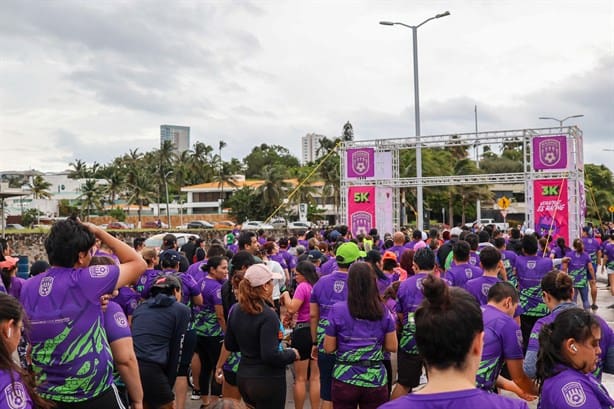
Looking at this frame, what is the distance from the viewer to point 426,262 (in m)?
5.92

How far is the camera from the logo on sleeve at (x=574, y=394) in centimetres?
270

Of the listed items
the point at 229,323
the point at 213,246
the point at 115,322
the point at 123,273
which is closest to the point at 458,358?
the point at 123,273

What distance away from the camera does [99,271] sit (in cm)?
333

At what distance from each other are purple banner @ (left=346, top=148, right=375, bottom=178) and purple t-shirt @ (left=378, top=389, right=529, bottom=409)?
22.7 metres

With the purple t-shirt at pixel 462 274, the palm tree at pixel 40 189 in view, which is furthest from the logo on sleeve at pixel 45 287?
the palm tree at pixel 40 189

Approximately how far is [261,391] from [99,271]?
1686mm

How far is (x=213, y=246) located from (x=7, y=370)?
5.26 meters

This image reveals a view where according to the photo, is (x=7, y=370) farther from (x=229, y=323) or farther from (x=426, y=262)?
(x=426, y=262)

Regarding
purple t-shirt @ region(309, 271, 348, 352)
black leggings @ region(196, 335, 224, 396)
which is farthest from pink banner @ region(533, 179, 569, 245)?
purple t-shirt @ region(309, 271, 348, 352)

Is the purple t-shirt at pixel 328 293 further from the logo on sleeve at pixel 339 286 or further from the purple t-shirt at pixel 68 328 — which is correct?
the purple t-shirt at pixel 68 328

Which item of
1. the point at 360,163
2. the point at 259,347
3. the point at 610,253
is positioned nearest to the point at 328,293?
the point at 259,347

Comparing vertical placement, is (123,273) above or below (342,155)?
below

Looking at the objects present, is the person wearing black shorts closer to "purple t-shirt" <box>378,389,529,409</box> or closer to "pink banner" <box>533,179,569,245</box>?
"purple t-shirt" <box>378,389,529,409</box>

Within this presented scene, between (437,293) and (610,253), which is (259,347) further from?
(610,253)
